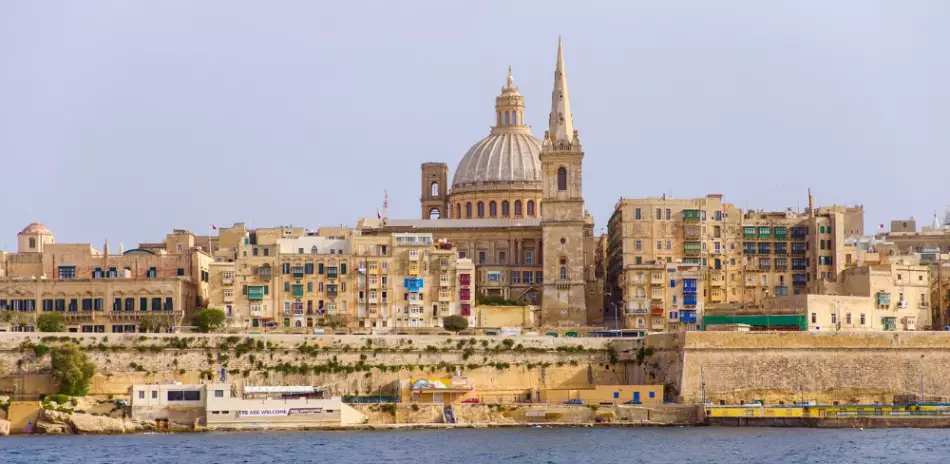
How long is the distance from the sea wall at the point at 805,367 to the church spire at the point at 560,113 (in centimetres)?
1777

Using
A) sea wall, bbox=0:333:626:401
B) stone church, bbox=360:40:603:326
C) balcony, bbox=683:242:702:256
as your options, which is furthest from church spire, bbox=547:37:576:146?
sea wall, bbox=0:333:626:401

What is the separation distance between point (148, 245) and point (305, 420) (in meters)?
31.9

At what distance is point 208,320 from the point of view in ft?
286

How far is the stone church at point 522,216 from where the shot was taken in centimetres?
9644

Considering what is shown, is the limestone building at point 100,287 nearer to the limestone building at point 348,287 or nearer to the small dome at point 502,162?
the limestone building at point 348,287

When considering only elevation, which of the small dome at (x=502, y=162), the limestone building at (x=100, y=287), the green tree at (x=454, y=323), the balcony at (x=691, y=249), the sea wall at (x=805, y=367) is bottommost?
the sea wall at (x=805, y=367)

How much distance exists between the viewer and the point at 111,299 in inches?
3590

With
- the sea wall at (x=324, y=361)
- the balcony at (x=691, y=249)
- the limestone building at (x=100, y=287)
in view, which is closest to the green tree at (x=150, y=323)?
the limestone building at (x=100, y=287)

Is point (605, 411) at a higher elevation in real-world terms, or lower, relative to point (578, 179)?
lower

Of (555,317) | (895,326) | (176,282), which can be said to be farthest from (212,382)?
(895,326)

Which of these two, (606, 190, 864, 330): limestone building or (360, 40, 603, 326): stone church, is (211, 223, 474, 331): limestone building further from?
(606, 190, 864, 330): limestone building

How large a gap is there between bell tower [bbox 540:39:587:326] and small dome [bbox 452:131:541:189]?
516 inches

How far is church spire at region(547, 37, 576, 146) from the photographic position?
98.8 m

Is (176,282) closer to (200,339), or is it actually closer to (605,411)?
(200,339)
